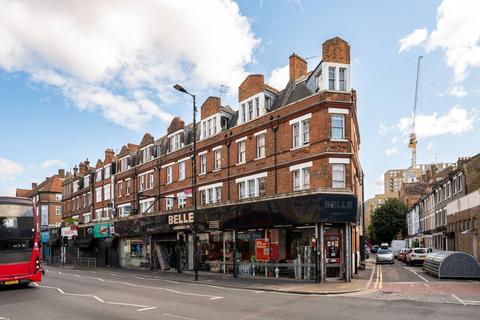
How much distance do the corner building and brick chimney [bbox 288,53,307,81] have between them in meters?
0.08

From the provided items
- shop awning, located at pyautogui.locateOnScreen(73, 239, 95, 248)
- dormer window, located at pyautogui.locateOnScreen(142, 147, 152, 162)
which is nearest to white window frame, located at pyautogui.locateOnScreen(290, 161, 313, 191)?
dormer window, located at pyautogui.locateOnScreen(142, 147, 152, 162)

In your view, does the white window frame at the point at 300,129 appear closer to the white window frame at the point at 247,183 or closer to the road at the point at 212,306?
the white window frame at the point at 247,183

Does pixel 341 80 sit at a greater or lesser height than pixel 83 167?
greater

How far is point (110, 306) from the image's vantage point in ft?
47.7

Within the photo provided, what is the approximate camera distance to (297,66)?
1228 inches

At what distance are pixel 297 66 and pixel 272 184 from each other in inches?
354

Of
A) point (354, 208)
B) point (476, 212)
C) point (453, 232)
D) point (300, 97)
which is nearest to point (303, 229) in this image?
point (354, 208)

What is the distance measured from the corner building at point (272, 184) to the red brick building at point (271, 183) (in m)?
0.06

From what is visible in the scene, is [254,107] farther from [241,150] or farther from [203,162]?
[203,162]

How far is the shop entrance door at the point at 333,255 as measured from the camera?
23641 millimetres

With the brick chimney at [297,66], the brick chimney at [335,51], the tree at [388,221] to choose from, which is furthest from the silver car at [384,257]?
the tree at [388,221]

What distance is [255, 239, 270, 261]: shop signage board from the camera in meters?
26.4

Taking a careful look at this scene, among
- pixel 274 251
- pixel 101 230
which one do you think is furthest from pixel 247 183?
pixel 101 230

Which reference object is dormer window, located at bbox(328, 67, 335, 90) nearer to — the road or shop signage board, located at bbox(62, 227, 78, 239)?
the road
